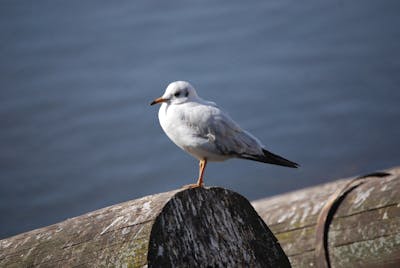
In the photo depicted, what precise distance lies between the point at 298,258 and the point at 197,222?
32.9 inches

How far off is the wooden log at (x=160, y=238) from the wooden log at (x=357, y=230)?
285mm

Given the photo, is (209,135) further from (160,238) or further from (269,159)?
(160,238)

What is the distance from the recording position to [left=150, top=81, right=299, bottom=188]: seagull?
4.12 metres

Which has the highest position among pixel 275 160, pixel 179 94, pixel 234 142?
pixel 179 94

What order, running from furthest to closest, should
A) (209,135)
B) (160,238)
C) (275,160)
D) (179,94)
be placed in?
(179,94), (275,160), (209,135), (160,238)

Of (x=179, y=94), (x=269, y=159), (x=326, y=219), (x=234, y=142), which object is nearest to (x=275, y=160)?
(x=269, y=159)

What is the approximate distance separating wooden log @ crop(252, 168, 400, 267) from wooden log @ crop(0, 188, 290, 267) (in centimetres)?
29

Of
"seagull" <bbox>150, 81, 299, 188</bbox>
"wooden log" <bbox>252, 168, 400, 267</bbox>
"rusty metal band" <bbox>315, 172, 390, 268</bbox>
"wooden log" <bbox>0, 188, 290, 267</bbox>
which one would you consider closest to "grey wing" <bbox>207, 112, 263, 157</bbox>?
"seagull" <bbox>150, 81, 299, 188</bbox>

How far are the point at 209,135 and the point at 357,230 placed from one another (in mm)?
1267

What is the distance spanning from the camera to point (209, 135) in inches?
162

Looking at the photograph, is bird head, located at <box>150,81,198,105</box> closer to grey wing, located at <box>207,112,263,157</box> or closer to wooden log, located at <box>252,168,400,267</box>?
grey wing, located at <box>207,112,263,157</box>

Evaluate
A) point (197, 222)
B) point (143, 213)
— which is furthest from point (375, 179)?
point (143, 213)

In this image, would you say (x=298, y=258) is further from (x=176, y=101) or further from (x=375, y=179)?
(x=176, y=101)

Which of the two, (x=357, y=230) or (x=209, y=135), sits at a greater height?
(x=209, y=135)
